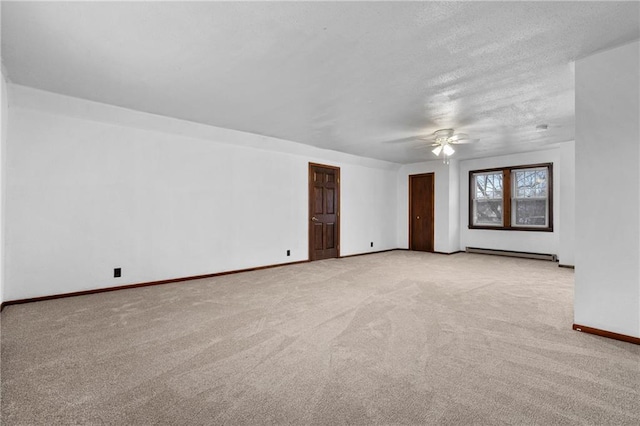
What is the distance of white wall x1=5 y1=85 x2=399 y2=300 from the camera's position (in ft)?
12.2

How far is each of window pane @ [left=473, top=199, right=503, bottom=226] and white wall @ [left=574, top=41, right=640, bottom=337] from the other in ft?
16.9

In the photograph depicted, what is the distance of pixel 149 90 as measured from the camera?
3.48 meters

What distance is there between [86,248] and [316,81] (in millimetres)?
3671

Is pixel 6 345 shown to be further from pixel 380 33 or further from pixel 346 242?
pixel 346 242

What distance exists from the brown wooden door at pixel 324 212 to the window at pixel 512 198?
3.64m

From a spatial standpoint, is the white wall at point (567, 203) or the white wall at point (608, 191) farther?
the white wall at point (567, 203)

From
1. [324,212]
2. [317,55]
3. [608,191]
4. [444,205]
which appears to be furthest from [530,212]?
[317,55]

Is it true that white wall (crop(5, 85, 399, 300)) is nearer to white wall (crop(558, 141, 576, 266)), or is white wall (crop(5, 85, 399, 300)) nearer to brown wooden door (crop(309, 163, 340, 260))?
brown wooden door (crop(309, 163, 340, 260))

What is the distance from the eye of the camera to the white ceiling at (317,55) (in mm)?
2123

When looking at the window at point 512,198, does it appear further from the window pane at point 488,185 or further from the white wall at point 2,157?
the white wall at point 2,157

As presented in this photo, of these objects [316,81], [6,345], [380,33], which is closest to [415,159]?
[316,81]

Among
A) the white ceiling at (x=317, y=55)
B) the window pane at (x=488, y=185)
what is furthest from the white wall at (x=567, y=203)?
the white ceiling at (x=317, y=55)

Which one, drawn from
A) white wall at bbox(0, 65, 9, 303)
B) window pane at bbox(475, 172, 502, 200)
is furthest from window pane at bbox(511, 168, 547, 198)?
white wall at bbox(0, 65, 9, 303)

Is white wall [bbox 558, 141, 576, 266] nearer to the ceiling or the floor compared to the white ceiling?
nearer to the floor
